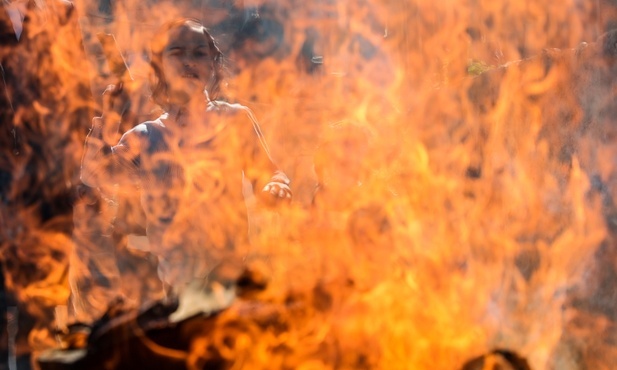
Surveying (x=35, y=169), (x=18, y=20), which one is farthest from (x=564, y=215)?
(x=18, y=20)

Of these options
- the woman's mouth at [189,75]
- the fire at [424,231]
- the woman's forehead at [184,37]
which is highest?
the woman's forehead at [184,37]

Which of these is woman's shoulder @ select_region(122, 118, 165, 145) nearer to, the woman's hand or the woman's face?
the woman's face

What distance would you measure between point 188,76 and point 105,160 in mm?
609

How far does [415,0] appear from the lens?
34.9 feet

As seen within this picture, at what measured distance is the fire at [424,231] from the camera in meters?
2.47

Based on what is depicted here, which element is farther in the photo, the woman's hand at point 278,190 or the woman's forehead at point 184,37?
the woman's forehead at point 184,37

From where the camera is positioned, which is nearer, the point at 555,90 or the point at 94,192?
the point at 555,90

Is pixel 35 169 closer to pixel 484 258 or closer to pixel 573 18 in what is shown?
pixel 484 258

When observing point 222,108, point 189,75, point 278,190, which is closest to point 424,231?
point 278,190

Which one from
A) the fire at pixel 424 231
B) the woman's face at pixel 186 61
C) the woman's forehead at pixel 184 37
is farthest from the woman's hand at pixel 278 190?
the woman's forehead at pixel 184 37

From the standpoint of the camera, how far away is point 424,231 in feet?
10.3

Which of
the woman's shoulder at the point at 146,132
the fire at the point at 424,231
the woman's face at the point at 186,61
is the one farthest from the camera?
the woman's shoulder at the point at 146,132

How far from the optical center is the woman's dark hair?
304 centimetres

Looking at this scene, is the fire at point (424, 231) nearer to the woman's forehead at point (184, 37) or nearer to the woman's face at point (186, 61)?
the woman's face at point (186, 61)
